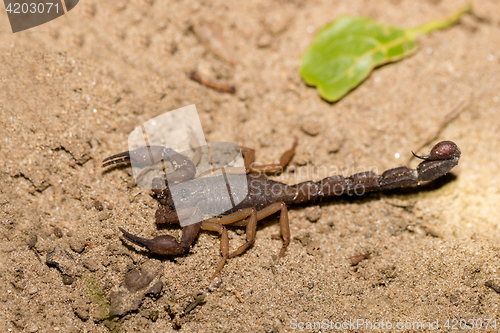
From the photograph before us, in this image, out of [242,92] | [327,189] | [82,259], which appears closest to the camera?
[82,259]

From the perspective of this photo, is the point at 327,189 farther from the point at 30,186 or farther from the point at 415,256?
the point at 30,186

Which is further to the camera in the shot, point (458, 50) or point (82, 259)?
point (458, 50)

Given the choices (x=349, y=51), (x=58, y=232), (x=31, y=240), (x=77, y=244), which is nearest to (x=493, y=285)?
(x=349, y=51)

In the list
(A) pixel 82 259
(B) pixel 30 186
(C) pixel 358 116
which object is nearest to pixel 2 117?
(B) pixel 30 186

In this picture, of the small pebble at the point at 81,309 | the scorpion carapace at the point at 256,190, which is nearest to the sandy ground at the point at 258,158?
the small pebble at the point at 81,309

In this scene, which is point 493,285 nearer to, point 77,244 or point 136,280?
point 136,280

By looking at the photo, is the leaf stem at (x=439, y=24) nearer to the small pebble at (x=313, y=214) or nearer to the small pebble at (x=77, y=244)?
the small pebble at (x=313, y=214)

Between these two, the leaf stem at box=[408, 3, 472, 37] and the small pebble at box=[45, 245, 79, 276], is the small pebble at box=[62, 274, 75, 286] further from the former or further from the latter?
the leaf stem at box=[408, 3, 472, 37]
